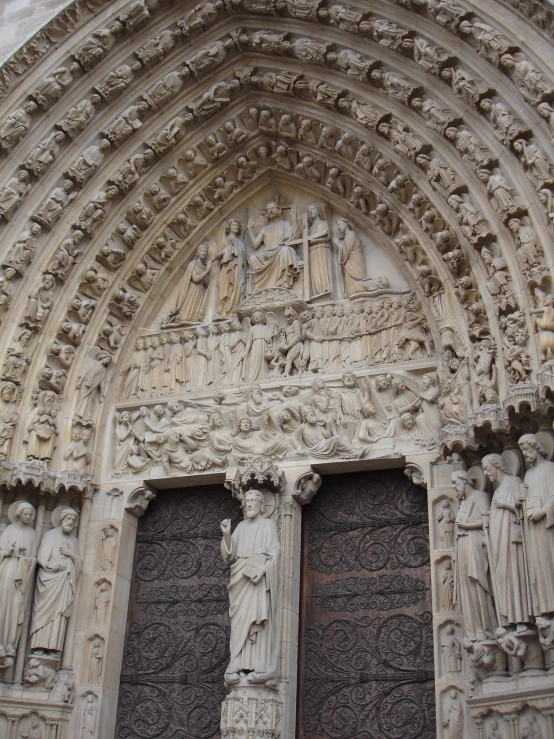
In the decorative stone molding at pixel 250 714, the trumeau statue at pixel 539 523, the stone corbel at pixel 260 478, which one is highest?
the stone corbel at pixel 260 478

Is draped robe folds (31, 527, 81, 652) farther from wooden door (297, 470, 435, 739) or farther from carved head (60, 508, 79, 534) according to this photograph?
wooden door (297, 470, 435, 739)

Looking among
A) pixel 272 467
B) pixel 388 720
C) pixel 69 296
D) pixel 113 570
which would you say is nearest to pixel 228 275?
pixel 69 296

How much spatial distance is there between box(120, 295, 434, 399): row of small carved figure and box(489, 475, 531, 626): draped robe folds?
200cm

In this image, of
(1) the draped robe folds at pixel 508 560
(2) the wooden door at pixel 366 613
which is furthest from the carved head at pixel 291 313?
(1) the draped robe folds at pixel 508 560

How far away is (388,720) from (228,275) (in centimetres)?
456

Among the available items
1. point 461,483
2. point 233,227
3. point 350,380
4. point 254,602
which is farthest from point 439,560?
point 233,227

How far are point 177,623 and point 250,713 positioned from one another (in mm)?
1426

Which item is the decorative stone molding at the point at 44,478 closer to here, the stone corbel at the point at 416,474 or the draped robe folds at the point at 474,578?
the stone corbel at the point at 416,474

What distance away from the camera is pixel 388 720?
7.39 metres

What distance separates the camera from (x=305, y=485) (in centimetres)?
816

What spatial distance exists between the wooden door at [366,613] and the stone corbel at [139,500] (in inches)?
59.7

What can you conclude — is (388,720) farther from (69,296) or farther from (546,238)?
(69,296)

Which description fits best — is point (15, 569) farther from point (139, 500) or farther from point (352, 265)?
point (352, 265)

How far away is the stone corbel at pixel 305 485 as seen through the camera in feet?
26.7
